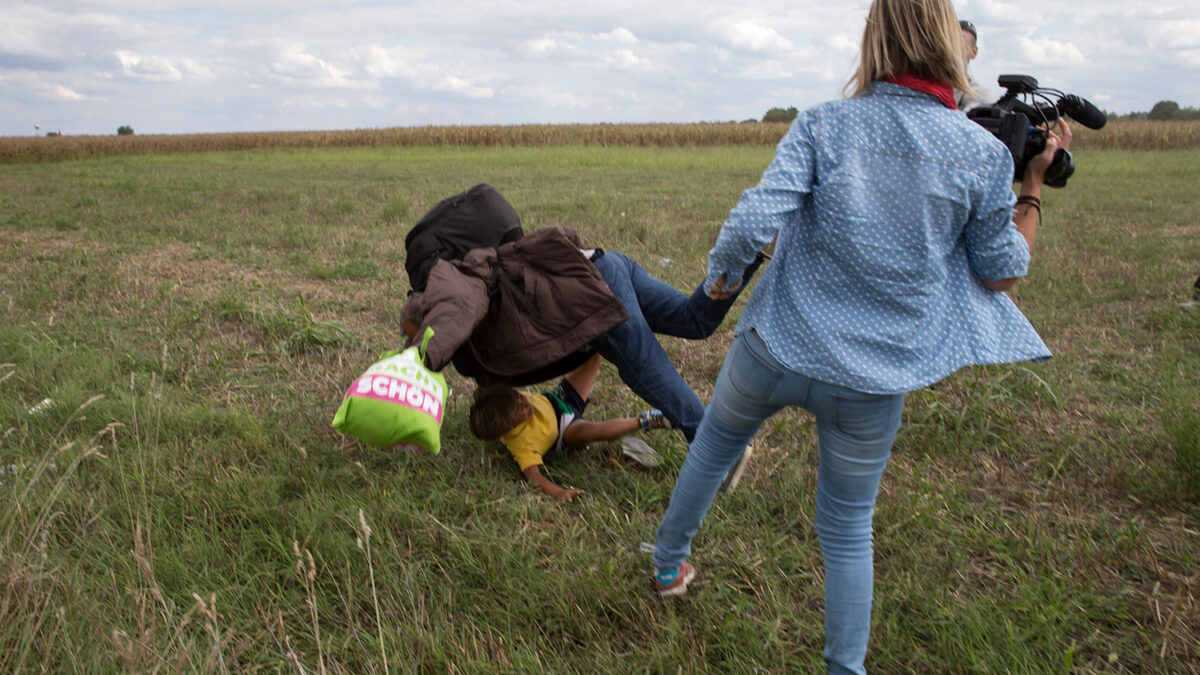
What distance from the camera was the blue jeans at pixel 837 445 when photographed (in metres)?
1.86

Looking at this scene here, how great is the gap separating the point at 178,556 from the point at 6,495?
2.30 ft

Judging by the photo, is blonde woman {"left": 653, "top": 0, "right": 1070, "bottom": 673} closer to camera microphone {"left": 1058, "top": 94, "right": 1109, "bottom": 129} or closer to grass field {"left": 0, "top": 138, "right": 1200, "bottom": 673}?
grass field {"left": 0, "top": 138, "right": 1200, "bottom": 673}

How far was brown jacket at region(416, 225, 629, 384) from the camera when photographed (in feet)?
9.30

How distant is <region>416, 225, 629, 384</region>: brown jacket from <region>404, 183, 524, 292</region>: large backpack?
21cm

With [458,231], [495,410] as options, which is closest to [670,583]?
[495,410]

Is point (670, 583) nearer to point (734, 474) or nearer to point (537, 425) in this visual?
point (734, 474)

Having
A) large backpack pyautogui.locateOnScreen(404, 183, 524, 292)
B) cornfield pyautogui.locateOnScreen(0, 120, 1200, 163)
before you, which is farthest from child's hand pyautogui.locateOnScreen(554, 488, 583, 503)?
cornfield pyautogui.locateOnScreen(0, 120, 1200, 163)

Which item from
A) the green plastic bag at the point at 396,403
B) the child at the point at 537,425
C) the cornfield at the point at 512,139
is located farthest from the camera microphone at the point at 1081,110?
the cornfield at the point at 512,139

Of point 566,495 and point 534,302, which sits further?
point 566,495

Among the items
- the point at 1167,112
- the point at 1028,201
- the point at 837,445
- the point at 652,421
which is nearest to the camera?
the point at 837,445

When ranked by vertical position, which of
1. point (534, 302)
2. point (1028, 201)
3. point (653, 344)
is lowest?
point (653, 344)

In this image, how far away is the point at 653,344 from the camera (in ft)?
10.2

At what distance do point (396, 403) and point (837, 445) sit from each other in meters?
1.34

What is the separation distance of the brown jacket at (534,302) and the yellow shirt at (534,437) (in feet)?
1.31
